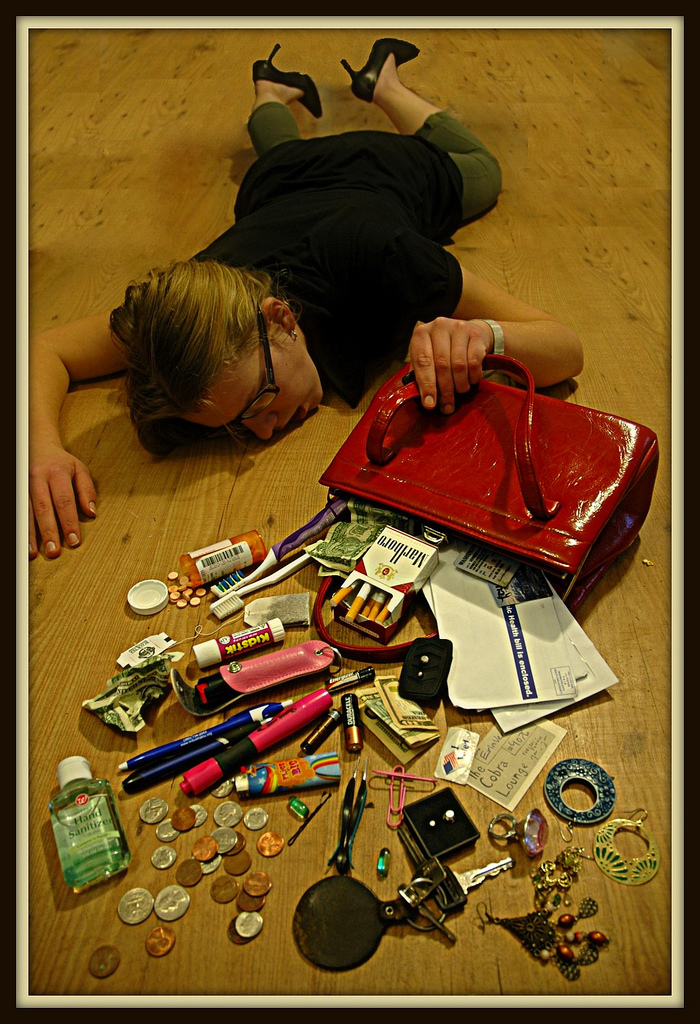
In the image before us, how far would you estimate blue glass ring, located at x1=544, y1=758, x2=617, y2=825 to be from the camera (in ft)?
3.33

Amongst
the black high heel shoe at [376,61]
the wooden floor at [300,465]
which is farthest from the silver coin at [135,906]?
the black high heel shoe at [376,61]

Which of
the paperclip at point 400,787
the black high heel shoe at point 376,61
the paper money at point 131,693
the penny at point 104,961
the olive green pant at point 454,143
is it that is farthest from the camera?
the black high heel shoe at point 376,61

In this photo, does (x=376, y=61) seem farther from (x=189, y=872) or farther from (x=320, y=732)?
(x=189, y=872)

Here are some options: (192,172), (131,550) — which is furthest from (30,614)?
(192,172)

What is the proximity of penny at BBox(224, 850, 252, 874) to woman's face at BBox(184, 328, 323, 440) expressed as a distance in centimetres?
77

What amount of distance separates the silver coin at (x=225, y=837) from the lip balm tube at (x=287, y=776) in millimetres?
48

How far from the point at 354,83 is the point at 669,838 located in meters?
2.27

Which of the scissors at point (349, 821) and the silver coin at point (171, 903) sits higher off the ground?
the scissors at point (349, 821)

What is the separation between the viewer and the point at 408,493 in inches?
49.5

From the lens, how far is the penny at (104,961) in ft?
3.02

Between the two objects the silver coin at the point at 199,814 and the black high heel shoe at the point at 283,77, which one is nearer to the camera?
the silver coin at the point at 199,814

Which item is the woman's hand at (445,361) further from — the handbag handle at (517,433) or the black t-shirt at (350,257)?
the black t-shirt at (350,257)

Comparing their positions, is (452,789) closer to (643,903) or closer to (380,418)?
(643,903)

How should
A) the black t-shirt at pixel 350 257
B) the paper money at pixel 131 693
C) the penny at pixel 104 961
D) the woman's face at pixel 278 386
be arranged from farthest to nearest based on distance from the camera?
the black t-shirt at pixel 350 257, the woman's face at pixel 278 386, the paper money at pixel 131 693, the penny at pixel 104 961
